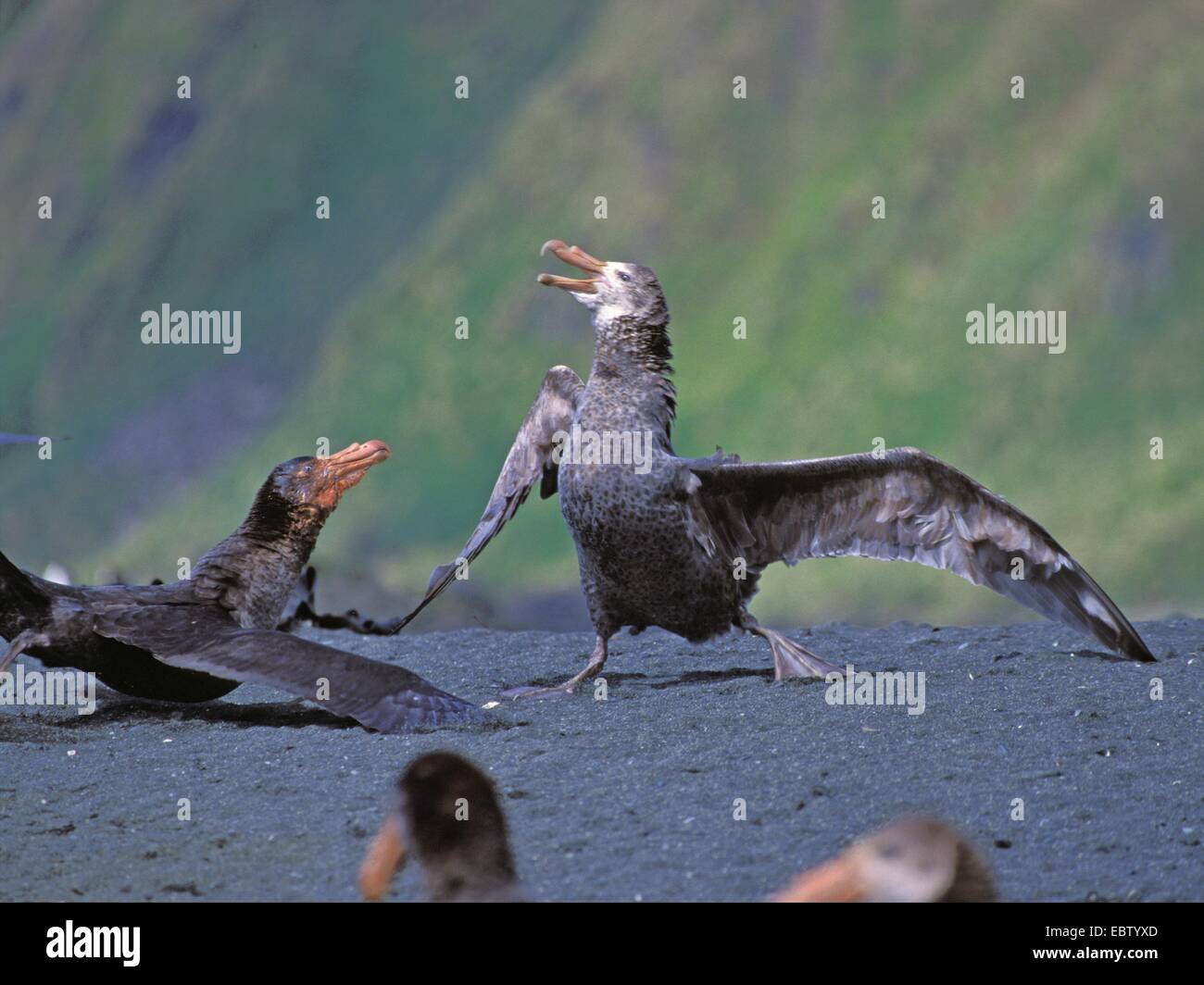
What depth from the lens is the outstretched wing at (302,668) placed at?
377 cm

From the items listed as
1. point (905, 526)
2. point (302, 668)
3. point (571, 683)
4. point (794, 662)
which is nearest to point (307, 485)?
point (302, 668)

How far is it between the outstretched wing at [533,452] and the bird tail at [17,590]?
102cm

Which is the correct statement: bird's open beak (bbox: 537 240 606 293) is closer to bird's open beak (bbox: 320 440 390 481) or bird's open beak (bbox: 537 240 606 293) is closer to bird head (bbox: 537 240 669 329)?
bird head (bbox: 537 240 669 329)

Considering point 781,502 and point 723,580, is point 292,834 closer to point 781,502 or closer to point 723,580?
point 723,580

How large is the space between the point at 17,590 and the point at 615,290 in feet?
5.83

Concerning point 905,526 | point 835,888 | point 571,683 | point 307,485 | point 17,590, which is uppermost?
point 307,485

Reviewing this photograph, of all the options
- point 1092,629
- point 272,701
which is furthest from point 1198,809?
point 272,701

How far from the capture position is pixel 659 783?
322 cm

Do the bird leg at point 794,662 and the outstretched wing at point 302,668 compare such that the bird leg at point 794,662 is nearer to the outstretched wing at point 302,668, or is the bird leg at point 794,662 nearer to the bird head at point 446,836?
the outstretched wing at point 302,668

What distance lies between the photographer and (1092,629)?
15.0 ft

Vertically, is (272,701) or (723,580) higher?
(723,580)

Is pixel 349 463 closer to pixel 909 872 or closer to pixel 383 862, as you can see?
pixel 383 862
